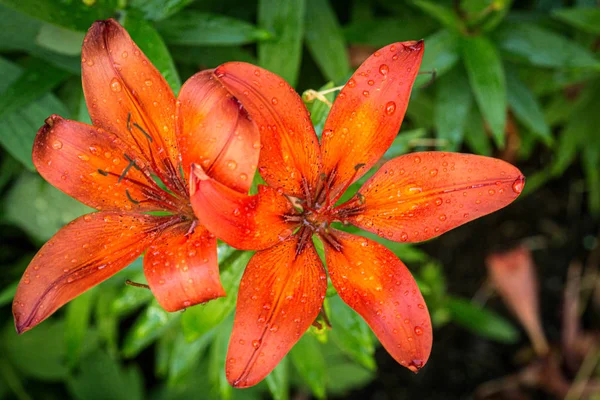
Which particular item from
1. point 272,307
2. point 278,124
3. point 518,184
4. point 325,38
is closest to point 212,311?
point 272,307

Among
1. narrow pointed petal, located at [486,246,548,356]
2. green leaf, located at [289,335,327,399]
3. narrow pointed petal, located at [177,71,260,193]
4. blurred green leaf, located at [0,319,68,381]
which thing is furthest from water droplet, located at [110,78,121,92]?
narrow pointed petal, located at [486,246,548,356]

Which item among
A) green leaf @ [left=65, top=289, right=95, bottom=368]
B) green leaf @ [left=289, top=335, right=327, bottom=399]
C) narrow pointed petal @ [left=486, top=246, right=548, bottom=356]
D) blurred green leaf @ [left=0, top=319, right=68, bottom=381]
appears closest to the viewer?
green leaf @ [left=289, top=335, right=327, bottom=399]

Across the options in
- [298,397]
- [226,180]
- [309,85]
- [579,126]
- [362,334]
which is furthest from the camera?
[298,397]

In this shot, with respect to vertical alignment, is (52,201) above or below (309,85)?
below

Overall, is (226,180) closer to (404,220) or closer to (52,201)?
(404,220)

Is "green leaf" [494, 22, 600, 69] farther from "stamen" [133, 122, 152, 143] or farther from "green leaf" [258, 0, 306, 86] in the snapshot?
"stamen" [133, 122, 152, 143]

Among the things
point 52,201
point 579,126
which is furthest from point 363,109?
point 579,126
